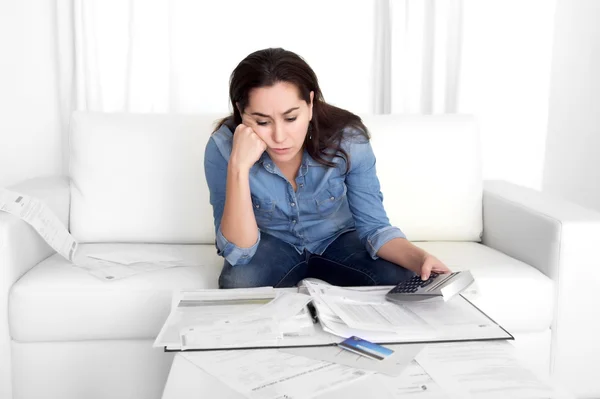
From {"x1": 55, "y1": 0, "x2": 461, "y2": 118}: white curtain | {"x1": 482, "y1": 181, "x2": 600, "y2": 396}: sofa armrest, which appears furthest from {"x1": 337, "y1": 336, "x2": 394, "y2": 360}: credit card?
{"x1": 55, "y1": 0, "x2": 461, "y2": 118}: white curtain

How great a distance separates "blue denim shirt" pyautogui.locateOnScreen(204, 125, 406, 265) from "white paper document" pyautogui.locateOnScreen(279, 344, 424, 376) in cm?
68

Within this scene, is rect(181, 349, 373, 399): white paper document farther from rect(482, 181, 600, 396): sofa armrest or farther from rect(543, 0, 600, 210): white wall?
rect(543, 0, 600, 210): white wall

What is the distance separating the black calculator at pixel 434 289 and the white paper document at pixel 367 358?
0.69 feet

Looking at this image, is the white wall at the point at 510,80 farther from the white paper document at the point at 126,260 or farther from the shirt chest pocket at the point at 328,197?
the white paper document at the point at 126,260

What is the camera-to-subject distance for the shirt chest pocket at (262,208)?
202cm

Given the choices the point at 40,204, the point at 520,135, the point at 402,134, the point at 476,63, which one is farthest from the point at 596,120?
the point at 40,204

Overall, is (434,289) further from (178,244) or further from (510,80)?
(510,80)

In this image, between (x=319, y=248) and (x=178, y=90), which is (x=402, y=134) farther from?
(x=178, y=90)

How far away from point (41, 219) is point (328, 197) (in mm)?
849

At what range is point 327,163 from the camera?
1.95 metres

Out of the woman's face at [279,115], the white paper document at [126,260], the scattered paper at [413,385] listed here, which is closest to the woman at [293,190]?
the woman's face at [279,115]

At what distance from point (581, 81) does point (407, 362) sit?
2666 millimetres

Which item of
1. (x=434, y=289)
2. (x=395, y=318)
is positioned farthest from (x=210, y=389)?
(x=434, y=289)

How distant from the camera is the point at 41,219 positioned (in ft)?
7.05
